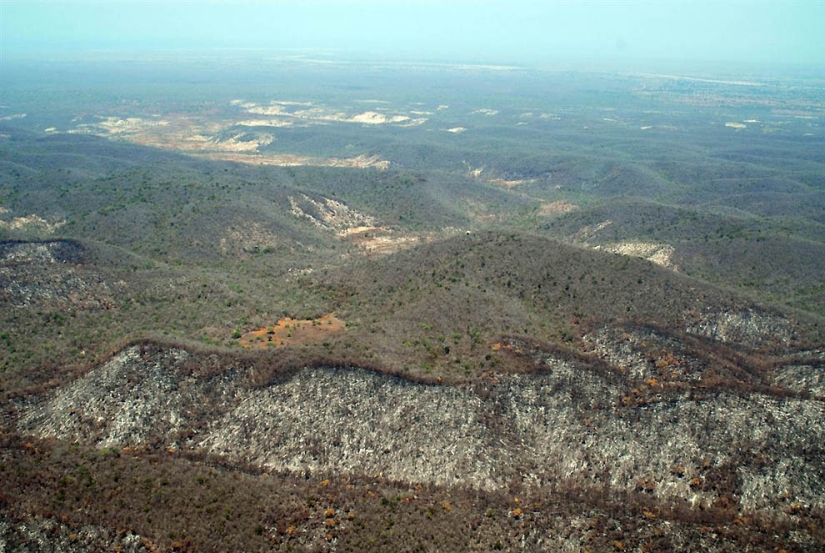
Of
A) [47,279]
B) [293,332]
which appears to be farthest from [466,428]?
[47,279]

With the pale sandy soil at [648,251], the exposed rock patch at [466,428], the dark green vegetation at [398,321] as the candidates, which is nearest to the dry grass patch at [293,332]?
the dark green vegetation at [398,321]

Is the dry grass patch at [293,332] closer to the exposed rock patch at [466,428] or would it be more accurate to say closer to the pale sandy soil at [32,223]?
the exposed rock patch at [466,428]

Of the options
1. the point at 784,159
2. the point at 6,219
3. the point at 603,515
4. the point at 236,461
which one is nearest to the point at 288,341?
the point at 236,461

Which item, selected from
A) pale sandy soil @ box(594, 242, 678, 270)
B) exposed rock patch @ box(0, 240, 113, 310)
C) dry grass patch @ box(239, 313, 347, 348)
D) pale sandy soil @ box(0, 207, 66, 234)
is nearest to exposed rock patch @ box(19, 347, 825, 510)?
dry grass patch @ box(239, 313, 347, 348)

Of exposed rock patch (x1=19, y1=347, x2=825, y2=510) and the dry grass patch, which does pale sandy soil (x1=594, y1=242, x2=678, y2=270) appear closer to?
exposed rock patch (x1=19, y1=347, x2=825, y2=510)

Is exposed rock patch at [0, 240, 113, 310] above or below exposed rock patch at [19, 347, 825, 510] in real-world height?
above

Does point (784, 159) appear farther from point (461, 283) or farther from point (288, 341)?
point (288, 341)

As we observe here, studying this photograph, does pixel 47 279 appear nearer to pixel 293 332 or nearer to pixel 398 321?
pixel 293 332

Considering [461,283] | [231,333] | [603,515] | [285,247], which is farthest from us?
[285,247]
